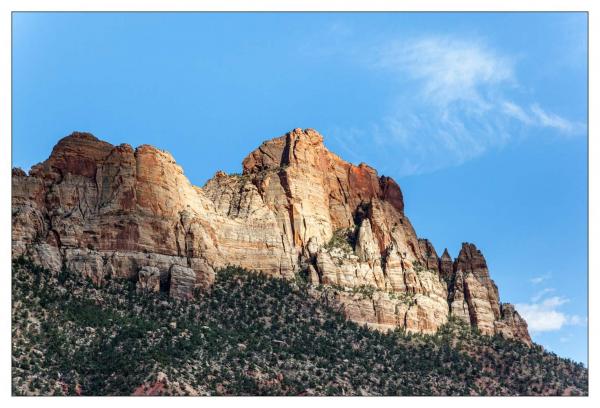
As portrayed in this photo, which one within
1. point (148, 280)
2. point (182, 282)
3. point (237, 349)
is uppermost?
point (182, 282)

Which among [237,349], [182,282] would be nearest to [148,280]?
[182,282]

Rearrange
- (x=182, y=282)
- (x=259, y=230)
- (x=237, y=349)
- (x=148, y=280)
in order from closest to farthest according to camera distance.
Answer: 1. (x=237, y=349)
2. (x=148, y=280)
3. (x=182, y=282)
4. (x=259, y=230)

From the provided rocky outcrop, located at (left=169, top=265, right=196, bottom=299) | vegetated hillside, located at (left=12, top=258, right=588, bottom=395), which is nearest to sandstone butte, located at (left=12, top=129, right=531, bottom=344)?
rocky outcrop, located at (left=169, top=265, right=196, bottom=299)

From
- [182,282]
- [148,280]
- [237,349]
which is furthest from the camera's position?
[182,282]

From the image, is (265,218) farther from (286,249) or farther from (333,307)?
(333,307)

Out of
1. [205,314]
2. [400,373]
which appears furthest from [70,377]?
[400,373]

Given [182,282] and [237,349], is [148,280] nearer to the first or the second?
[182,282]

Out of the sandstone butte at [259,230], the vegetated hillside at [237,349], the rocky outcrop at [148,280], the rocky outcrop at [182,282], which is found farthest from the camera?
the sandstone butte at [259,230]

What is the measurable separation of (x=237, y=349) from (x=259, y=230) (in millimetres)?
32248

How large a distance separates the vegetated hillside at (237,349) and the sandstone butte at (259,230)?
10.7 feet

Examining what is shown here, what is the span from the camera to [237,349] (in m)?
127

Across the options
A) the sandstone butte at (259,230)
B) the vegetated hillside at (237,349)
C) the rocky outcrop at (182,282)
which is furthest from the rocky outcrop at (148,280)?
the rocky outcrop at (182,282)

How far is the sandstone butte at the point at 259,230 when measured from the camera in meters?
140

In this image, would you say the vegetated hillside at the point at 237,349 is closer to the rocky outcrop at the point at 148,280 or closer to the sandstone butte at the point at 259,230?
the rocky outcrop at the point at 148,280
